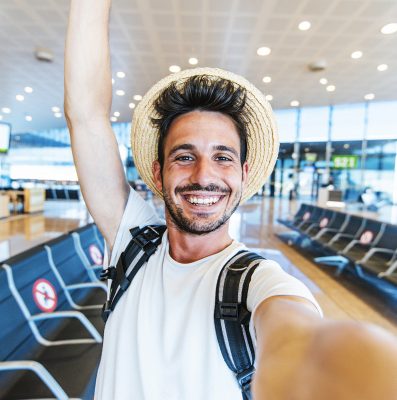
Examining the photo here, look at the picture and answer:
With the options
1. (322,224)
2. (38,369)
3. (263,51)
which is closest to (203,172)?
(38,369)

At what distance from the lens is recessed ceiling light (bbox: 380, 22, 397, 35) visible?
6.51 meters

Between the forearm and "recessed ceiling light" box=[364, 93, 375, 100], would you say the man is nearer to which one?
the forearm

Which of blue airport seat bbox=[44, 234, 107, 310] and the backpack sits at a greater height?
the backpack

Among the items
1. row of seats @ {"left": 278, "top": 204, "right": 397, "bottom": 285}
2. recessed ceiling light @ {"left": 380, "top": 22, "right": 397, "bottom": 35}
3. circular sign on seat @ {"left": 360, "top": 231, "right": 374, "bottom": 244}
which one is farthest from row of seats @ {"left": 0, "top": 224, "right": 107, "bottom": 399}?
recessed ceiling light @ {"left": 380, "top": 22, "right": 397, "bottom": 35}

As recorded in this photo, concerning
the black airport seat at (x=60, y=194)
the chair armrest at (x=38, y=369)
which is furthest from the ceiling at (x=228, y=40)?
the black airport seat at (x=60, y=194)

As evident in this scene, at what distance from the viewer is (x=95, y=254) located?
3783 mm

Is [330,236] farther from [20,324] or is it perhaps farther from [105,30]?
[105,30]

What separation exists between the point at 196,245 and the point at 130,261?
0.71 ft

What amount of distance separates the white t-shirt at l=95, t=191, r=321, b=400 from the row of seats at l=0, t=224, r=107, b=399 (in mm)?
919

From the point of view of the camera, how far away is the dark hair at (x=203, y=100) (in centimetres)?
96

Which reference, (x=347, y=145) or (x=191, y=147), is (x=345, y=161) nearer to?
(x=347, y=145)

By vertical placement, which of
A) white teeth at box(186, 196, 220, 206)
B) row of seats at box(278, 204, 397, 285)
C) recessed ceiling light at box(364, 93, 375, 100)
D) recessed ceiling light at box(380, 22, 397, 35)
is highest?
recessed ceiling light at box(364, 93, 375, 100)

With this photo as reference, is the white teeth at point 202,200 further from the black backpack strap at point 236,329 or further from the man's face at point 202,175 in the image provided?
the black backpack strap at point 236,329

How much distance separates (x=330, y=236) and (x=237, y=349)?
613 cm
